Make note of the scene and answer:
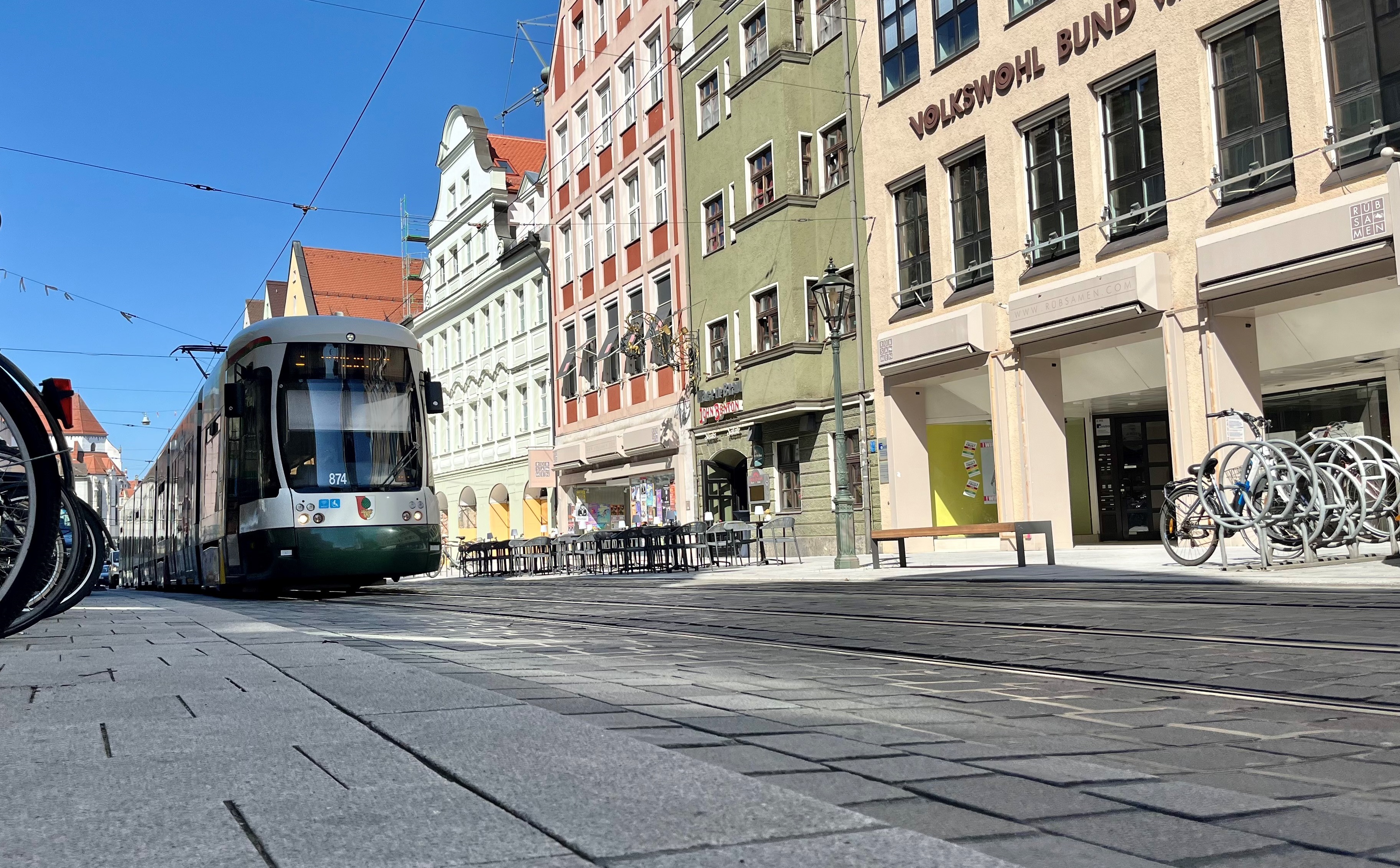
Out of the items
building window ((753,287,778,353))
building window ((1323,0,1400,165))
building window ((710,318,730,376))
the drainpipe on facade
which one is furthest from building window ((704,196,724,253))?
building window ((1323,0,1400,165))

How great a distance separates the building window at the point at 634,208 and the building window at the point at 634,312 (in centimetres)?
150

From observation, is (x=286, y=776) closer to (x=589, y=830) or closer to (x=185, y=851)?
(x=185, y=851)

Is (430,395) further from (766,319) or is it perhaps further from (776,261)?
(766,319)

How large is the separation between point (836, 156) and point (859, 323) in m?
3.75

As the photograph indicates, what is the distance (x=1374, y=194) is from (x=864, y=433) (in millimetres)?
12148

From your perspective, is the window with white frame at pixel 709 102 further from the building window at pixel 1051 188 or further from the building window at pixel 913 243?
the building window at pixel 1051 188

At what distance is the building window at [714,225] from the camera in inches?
1232

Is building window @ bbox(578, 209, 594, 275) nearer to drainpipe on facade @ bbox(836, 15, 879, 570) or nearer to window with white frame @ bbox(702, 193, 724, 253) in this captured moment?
window with white frame @ bbox(702, 193, 724, 253)

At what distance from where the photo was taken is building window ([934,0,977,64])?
2302 cm

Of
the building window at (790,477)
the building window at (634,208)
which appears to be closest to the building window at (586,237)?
the building window at (634,208)

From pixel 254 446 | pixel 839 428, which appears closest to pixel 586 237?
pixel 839 428

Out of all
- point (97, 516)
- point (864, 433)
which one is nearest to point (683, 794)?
point (97, 516)

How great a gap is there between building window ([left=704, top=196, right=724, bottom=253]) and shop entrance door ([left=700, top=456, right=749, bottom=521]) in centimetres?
522

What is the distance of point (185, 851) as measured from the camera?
2.31 m
